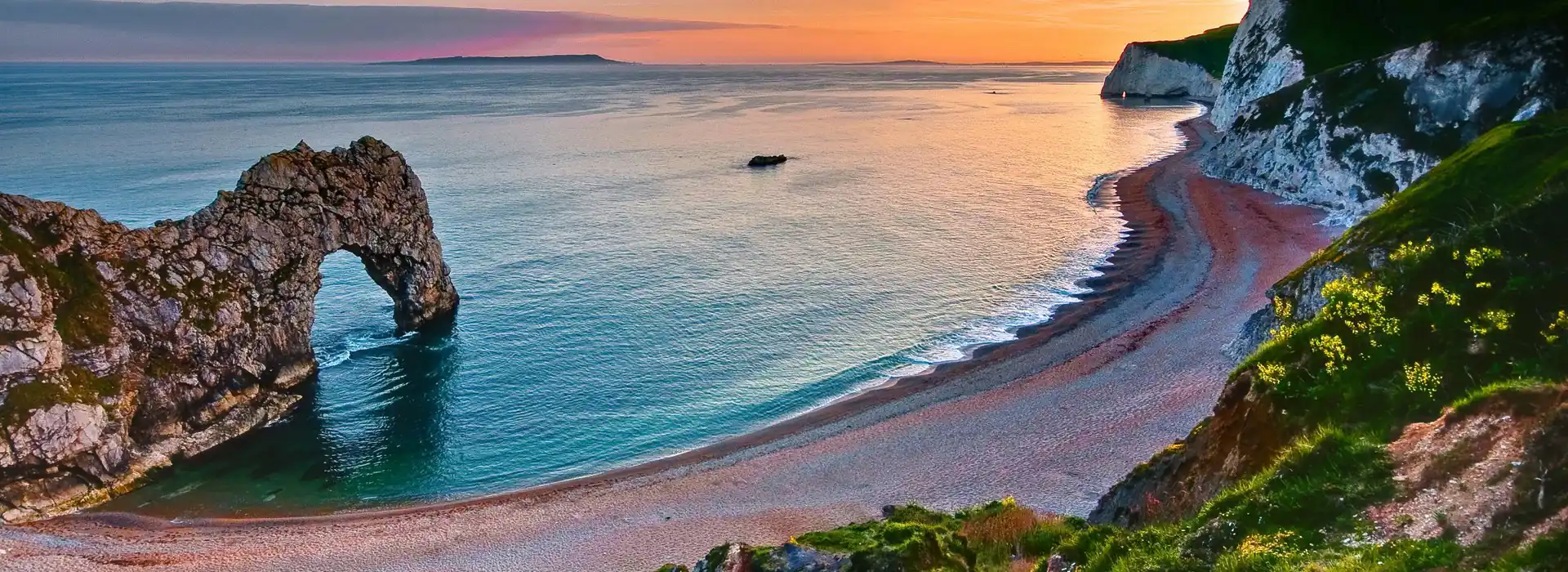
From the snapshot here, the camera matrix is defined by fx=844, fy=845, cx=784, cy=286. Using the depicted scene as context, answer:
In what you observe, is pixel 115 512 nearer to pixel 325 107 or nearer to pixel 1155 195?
pixel 1155 195

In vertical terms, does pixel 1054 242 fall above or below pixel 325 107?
below

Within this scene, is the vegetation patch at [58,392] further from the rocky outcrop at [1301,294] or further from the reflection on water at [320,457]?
the rocky outcrop at [1301,294]

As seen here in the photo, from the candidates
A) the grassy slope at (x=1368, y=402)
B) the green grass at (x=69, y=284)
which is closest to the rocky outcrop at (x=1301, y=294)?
the grassy slope at (x=1368, y=402)

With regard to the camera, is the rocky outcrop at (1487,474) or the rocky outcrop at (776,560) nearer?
the rocky outcrop at (1487,474)

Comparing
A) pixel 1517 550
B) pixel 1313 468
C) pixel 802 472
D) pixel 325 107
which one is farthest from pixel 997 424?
pixel 325 107

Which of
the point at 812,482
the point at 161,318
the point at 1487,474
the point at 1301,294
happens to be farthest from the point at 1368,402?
the point at 161,318

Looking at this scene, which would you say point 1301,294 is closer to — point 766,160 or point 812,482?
point 812,482
